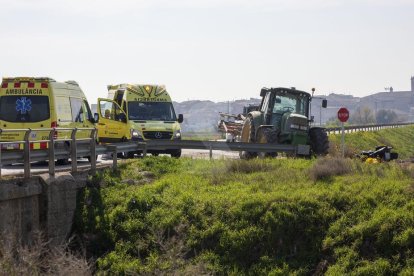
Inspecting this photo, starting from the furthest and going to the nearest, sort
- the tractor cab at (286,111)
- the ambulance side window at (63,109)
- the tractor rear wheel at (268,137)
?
the tractor cab at (286,111), the tractor rear wheel at (268,137), the ambulance side window at (63,109)

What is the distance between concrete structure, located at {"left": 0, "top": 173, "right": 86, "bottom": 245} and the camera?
14.3 metres

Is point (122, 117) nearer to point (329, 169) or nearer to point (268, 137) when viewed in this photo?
point (268, 137)

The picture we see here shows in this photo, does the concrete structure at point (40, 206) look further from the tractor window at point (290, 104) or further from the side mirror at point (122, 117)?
the tractor window at point (290, 104)

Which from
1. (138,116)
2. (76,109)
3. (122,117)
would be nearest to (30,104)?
(76,109)

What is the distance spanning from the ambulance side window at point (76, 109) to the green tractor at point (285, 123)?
5.50 meters

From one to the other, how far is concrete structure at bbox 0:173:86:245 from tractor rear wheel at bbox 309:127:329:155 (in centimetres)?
1026

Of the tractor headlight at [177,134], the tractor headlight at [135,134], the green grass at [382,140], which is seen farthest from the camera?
the green grass at [382,140]

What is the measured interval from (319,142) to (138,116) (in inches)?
263

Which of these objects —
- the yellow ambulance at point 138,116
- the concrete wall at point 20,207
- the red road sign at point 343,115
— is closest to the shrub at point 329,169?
the concrete wall at point 20,207

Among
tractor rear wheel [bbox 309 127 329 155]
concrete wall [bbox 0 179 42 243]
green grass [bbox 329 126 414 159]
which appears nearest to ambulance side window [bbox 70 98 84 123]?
concrete wall [bbox 0 179 42 243]

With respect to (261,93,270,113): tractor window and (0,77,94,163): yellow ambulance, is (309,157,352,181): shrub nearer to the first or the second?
(261,93,270,113): tractor window

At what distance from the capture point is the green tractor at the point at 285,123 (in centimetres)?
2431

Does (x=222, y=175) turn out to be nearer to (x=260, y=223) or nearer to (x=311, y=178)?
(x=311, y=178)

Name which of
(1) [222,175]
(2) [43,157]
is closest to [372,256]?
(1) [222,175]
